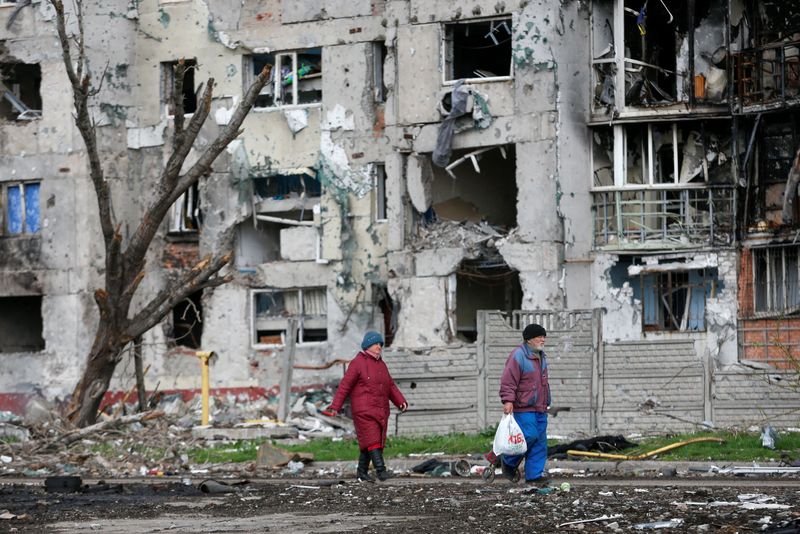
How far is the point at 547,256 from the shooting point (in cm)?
3334

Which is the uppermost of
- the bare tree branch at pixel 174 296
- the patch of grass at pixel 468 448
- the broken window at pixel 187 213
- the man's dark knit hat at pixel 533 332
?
the broken window at pixel 187 213

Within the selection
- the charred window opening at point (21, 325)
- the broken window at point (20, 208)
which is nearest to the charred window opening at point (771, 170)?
the broken window at point (20, 208)

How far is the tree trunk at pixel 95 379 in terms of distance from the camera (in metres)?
28.0

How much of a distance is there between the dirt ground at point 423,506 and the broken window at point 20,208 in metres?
19.6

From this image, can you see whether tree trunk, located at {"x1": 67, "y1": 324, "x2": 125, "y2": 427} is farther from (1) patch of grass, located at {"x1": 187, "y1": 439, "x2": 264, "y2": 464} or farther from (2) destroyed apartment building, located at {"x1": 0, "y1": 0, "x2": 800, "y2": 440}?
(2) destroyed apartment building, located at {"x1": 0, "y1": 0, "x2": 800, "y2": 440}

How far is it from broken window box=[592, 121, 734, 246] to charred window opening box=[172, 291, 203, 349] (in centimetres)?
1024

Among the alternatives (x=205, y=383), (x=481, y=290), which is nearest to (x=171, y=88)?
(x=481, y=290)

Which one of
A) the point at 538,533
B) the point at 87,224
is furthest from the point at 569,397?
the point at 87,224

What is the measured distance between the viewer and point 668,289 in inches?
1362

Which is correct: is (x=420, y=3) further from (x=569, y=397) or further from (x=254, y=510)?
(x=254, y=510)

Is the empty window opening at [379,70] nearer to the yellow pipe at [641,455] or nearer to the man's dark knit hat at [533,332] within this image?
the yellow pipe at [641,455]

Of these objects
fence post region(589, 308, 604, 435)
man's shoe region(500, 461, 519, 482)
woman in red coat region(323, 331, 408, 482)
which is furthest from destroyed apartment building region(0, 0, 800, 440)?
man's shoe region(500, 461, 519, 482)

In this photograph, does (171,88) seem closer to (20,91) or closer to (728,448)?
(20,91)

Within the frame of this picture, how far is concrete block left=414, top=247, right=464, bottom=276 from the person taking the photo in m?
34.5
